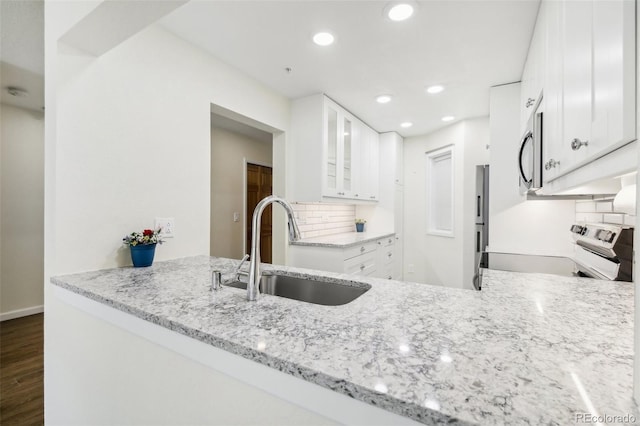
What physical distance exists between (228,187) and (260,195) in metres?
0.71

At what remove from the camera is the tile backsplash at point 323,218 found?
326 cm

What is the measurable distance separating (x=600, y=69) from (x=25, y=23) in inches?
125

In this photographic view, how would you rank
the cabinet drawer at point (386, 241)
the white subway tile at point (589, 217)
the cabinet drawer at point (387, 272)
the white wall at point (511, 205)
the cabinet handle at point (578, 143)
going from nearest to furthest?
the cabinet handle at point (578, 143) < the white subway tile at point (589, 217) < the white wall at point (511, 205) < the cabinet drawer at point (386, 241) < the cabinet drawer at point (387, 272)

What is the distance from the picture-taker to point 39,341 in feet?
9.35

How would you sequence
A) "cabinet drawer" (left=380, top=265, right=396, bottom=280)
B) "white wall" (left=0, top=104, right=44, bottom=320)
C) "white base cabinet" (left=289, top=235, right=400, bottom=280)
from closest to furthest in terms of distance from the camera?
1. "white base cabinet" (left=289, top=235, right=400, bottom=280)
2. "white wall" (left=0, top=104, right=44, bottom=320)
3. "cabinet drawer" (left=380, top=265, right=396, bottom=280)

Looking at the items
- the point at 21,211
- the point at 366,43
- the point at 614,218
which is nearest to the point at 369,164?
the point at 366,43

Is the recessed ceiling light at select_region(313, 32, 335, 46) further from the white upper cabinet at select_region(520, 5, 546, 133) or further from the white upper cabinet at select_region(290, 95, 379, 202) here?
the white upper cabinet at select_region(520, 5, 546, 133)

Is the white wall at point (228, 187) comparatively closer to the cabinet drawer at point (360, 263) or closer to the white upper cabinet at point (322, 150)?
the white upper cabinet at point (322, 150)

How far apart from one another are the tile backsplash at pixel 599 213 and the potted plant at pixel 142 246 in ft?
7.90

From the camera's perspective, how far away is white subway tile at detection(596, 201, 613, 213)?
63.5 inches

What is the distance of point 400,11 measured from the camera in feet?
5.43

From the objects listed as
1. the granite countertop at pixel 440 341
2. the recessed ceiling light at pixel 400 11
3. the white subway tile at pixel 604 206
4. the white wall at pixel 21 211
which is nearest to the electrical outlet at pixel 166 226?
the granite countertop at pixel 440 341

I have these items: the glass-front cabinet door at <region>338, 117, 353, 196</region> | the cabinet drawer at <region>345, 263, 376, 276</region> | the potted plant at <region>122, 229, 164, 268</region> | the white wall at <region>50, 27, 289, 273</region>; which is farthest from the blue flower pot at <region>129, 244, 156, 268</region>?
the glass-front cabinet door at <region>338, 117, 353, 196</region>

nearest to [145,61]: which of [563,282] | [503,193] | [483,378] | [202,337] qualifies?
[202,337]
